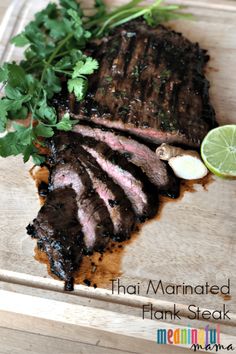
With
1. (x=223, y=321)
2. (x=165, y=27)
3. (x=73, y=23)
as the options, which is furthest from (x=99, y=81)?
(x=223, y=321)

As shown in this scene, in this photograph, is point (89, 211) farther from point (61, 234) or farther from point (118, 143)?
point (118, 143)

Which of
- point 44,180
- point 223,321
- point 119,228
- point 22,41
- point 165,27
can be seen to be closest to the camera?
point 223,321

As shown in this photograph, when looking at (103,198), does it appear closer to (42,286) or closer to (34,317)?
(42,286)

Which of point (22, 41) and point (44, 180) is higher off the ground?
point (22, 41)

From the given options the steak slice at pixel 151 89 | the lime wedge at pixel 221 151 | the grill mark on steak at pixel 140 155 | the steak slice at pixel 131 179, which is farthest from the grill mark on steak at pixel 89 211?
the lime wedge at pixel 221 151

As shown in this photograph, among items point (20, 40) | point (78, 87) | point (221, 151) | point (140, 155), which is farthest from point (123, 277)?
point (20, 40)

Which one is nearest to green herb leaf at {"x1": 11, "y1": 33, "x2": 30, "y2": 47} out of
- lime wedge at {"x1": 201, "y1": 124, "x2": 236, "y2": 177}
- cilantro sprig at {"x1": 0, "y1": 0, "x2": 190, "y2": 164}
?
cilantro sprig at {"x1": 0, "y1": 0, "x2": 190, "y2": 164}

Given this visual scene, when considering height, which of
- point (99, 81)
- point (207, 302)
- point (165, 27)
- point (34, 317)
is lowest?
point (34, 317)
